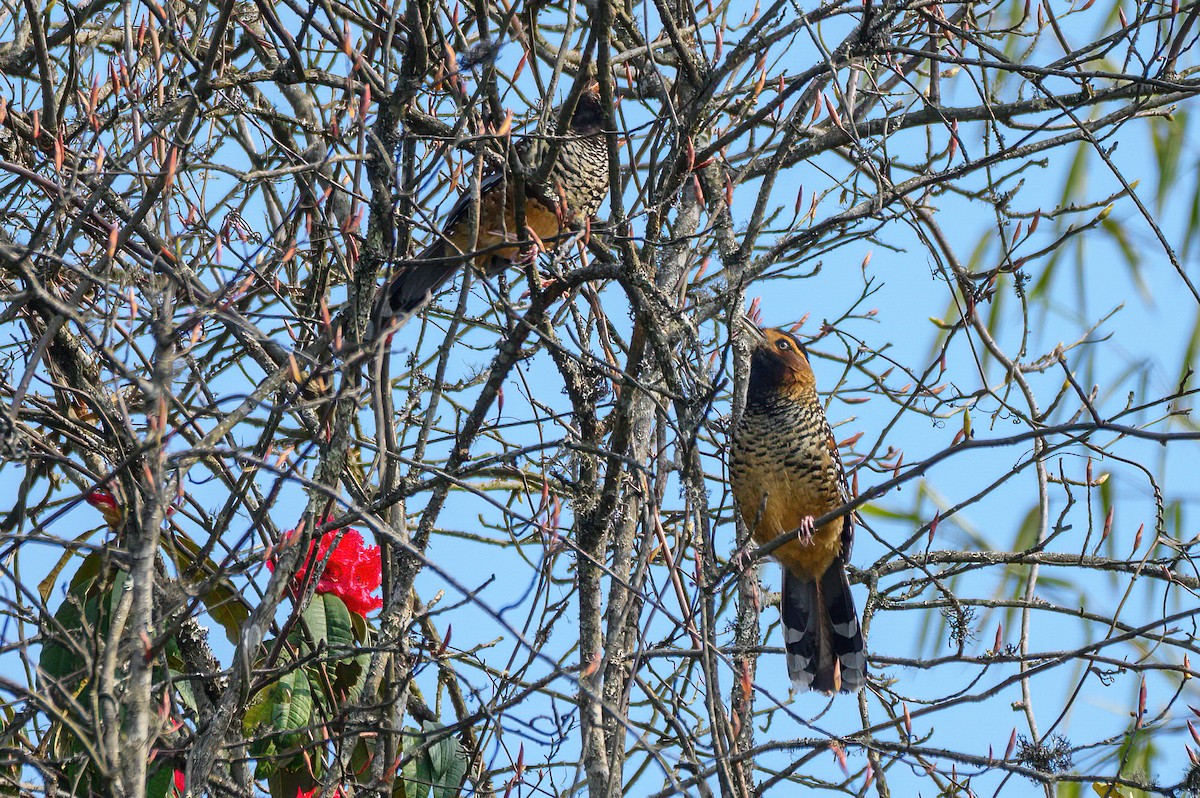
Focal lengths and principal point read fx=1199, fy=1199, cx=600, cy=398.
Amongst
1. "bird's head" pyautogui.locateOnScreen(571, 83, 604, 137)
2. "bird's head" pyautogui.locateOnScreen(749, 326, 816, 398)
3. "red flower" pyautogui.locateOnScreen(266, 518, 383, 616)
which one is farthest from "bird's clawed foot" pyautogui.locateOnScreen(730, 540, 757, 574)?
"bird's head" pyautogui.locateOnScreen(571, 83, 604, 137)

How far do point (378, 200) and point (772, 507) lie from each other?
2279 millimetres

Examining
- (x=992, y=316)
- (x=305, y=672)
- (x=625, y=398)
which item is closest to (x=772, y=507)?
(x=992, y=316)

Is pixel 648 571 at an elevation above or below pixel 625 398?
below

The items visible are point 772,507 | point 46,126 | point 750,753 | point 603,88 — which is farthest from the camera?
point 772,507

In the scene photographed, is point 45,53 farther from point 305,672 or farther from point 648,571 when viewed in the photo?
point 648,571

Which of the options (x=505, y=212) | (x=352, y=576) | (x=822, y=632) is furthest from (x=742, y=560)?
(x=505, y=212)

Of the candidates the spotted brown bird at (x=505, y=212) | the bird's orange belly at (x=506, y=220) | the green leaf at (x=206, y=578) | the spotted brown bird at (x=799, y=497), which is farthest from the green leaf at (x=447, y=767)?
the bird's orange belly at (x=506, y=220)

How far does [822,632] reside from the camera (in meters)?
4.55

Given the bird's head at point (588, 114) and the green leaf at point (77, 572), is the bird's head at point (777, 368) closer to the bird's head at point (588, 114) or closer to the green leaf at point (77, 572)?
the bird's head at point (588, 114)

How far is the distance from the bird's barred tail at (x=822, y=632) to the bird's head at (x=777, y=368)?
0.71 m

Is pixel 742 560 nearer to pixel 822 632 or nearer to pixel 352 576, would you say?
pixel 352 576

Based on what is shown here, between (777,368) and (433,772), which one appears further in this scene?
(777,368)

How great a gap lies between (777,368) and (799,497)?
56cm

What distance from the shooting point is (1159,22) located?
3.43 m
